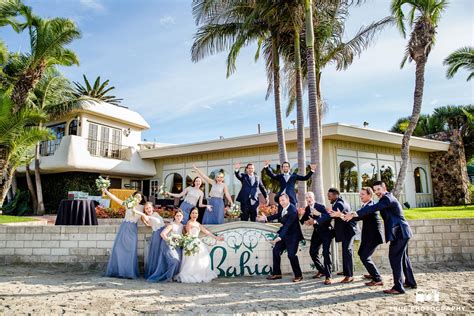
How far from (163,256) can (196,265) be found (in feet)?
2.07

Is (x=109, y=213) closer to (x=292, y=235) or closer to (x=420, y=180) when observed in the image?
(x=292, y=235)

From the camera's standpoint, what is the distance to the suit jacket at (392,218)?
488 centimetres

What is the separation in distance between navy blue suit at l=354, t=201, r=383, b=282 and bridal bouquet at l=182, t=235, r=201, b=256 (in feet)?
8.84

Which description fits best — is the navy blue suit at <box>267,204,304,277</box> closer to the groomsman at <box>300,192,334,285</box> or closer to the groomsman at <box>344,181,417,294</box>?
the groomsman at <box>300,192,334,285</box>

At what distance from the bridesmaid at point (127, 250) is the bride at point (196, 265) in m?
0.97

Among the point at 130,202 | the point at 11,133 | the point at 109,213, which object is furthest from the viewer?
the point at 109,213

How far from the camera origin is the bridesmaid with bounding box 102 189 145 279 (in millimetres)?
6051

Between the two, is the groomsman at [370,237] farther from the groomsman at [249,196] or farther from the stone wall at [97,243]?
the groomsman at [249,196]

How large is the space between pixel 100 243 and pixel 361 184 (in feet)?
36.7

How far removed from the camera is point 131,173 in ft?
59.6

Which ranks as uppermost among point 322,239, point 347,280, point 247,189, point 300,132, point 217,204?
point 300,132

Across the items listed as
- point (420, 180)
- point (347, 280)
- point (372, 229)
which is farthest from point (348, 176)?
point (372, 229)

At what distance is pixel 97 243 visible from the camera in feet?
22.7

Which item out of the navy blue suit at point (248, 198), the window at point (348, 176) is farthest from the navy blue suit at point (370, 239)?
the window at point (348, 176)
